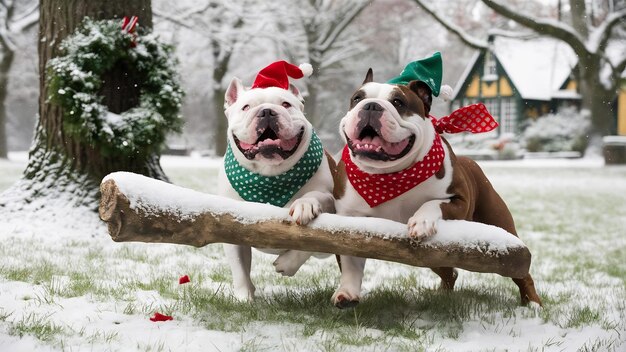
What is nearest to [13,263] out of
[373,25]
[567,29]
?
[567,29]

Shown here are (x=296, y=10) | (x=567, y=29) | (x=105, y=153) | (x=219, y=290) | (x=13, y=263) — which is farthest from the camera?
(x=296, y=10)

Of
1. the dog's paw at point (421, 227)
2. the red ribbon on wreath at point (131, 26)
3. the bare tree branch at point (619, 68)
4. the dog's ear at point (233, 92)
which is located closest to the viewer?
the dog's paw at point (421, 227)

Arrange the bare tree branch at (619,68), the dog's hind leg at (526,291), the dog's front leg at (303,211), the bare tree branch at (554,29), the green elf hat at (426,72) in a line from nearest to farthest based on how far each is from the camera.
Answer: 1. the dog's front leg at (303,211)
2. the green elf hat at (426,72)
3. the dog's hind leg at (526,291)
4. the bare tree branch at (554,29)
5. the bare tree branch at (619,68)

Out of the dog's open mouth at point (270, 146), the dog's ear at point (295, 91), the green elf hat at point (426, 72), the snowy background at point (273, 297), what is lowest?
the snowy background at point (273, 297)

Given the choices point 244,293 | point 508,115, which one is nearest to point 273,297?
point 244,293

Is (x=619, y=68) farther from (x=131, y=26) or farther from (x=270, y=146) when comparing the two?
(x=270, y=146)

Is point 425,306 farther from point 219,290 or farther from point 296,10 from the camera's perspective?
point 296,10

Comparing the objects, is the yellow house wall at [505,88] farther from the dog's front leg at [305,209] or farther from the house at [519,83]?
the dog's front leg at [305,209]

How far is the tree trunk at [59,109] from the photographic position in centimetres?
→ 605

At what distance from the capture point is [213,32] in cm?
1923

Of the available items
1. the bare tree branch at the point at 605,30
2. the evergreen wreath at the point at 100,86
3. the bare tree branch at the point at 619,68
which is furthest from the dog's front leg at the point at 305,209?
the bare tree branch at the point at 619,68

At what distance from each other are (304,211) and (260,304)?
737 millimetres

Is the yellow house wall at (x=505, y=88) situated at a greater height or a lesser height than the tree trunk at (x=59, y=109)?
lesser

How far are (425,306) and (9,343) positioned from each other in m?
2.09
